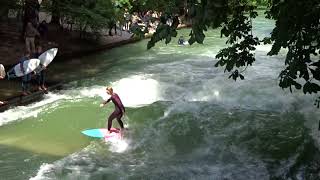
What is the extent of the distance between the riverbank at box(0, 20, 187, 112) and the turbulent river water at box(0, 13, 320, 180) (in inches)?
17.9

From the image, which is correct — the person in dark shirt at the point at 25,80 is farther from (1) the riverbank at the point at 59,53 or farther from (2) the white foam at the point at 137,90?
(2) the white foam at the point at 137,90

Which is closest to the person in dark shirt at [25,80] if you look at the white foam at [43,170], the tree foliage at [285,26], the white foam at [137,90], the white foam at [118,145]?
the white foam at [137,90]

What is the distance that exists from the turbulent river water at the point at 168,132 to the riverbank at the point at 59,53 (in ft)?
1.49

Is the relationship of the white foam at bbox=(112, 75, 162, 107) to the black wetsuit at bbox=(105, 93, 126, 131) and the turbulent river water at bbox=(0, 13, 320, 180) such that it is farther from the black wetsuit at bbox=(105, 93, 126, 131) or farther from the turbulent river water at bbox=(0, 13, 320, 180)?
the black wetsuit at bbox=(105, 93, 126, 131)

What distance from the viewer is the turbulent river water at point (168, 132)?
12.4 meters

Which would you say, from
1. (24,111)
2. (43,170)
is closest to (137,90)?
(24,111)

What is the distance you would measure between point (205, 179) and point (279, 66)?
16.0m

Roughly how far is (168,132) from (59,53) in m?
10.4

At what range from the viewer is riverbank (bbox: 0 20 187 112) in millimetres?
17356

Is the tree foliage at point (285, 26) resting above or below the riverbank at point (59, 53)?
above

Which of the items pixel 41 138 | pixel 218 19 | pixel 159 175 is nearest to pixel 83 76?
pixel 41 138

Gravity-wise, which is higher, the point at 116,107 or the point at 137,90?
the point at 116,107

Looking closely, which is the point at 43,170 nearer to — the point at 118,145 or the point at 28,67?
the point at 118,145

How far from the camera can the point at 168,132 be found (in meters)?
15.3
